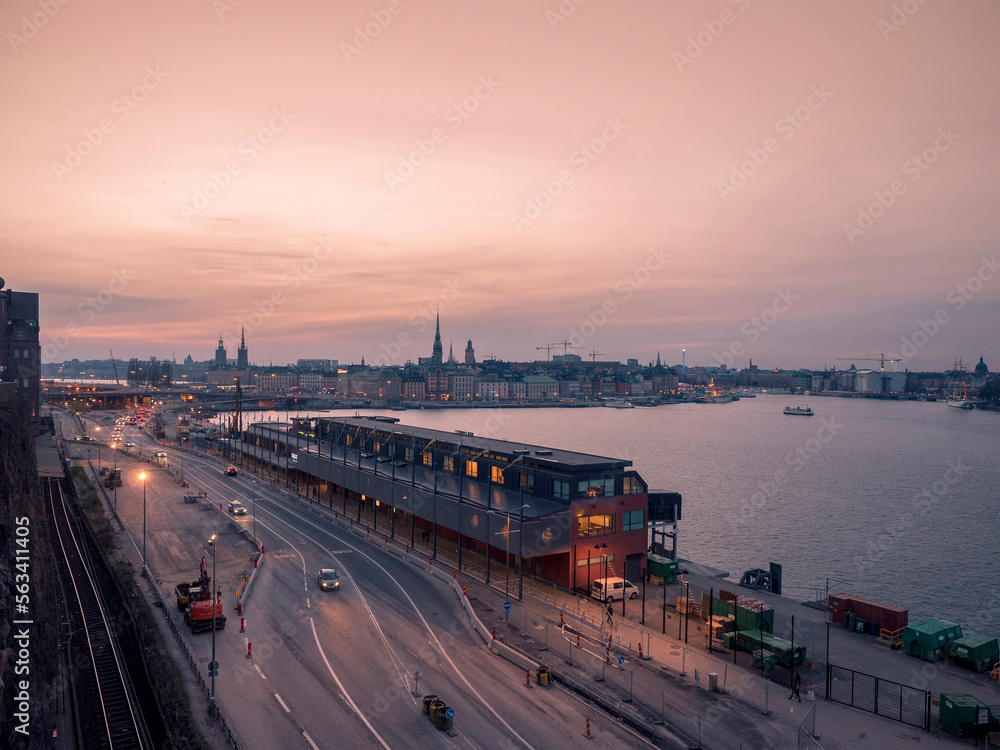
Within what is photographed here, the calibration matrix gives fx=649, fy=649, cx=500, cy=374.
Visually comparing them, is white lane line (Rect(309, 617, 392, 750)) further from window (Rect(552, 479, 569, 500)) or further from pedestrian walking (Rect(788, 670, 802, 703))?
window (Rect(552, 479, 569, 500))

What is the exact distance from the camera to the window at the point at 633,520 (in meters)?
34.8

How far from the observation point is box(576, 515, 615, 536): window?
33.3 metres

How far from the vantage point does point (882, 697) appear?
22.0 metres

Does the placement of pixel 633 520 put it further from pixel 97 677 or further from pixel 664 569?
pixel 97 677

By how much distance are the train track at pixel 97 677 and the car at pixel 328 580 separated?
8.53 metres

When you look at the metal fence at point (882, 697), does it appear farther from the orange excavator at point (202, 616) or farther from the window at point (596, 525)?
the orange excavator at point (202, 616)

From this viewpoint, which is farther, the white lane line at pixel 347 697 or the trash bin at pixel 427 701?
the trash bin at pixel 427 701

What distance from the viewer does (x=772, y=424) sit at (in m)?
190

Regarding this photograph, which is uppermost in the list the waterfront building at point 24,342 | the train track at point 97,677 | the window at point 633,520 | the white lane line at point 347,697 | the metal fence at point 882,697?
the waterfront building at point 24,342

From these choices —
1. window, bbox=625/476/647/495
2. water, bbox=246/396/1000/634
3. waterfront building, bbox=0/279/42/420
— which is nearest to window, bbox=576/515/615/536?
window, bbox=625/476/647/495

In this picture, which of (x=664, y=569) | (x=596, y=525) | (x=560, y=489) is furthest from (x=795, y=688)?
(x=560, y=489)

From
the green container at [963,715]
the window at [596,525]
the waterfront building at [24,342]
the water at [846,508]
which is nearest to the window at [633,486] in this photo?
the window at [596,525]

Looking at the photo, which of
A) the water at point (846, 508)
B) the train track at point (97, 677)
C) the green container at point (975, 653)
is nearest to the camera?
the train track at point (97, 677)

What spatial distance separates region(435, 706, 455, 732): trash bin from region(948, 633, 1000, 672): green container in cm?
2015
